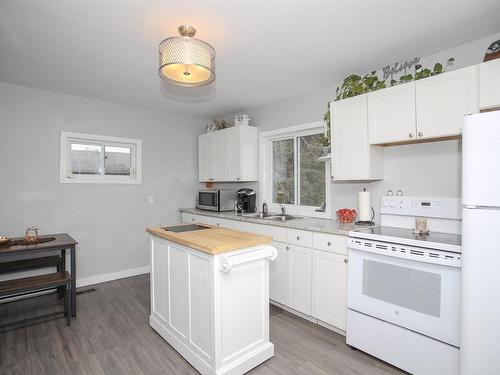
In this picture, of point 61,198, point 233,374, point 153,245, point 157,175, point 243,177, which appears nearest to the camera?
point 233,374

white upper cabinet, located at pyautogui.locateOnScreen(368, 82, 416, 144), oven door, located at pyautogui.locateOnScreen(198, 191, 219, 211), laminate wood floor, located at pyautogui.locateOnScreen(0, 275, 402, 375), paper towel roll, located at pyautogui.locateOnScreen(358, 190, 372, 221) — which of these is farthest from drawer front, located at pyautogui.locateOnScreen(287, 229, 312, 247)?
oven door, located at pyautogui.locateOnScreen(198, 191, 219, 211)

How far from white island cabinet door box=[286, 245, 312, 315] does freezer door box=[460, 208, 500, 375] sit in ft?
4.08

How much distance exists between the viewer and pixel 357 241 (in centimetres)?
224

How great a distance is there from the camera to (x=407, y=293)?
196cm

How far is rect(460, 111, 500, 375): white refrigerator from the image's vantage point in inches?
59.2

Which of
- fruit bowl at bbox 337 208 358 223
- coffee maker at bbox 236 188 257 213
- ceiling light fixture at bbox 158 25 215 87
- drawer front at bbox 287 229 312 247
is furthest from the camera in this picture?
coffee maker at bbox 236 188 257 213

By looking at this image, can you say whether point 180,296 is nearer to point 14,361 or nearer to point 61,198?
point 14,361

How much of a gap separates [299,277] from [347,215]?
766 millimetres

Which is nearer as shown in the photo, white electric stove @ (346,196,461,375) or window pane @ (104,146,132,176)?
white electric stove @ (346,196,461,375)

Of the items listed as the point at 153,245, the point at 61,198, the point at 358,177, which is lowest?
the point at 153,245

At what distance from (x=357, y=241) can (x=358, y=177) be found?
0.67 m

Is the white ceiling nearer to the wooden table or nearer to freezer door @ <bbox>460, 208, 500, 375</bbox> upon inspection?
freezer door @ <bbox>460, 208, 500, 375</bbox>

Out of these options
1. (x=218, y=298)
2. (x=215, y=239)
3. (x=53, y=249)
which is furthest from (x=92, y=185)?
(x=218, y=298)

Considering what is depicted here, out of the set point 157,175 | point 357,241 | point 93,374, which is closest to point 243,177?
point 157,175
